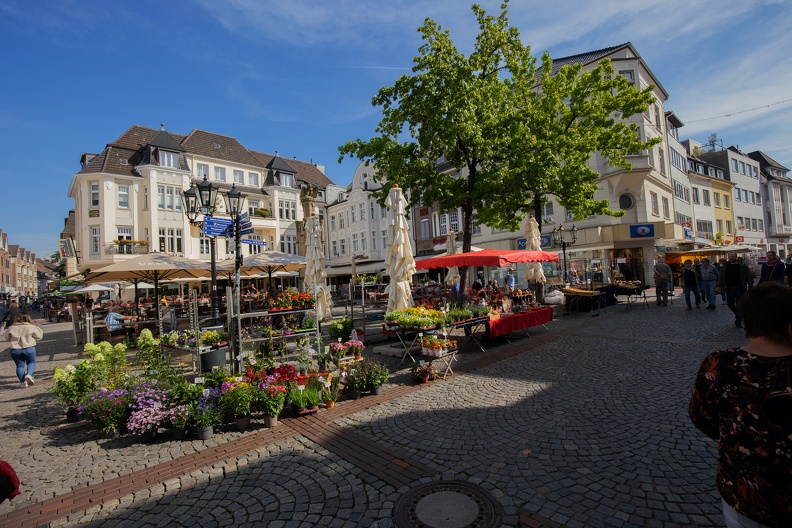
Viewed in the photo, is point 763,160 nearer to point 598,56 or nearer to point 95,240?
point 598,56

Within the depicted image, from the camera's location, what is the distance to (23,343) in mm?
8406

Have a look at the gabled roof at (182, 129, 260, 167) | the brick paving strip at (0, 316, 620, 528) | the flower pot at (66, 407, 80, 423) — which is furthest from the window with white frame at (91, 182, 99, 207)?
the brick paving strip at (0, 316, 620, 528)

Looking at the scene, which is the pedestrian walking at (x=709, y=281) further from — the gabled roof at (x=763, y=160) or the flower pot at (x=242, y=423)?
the gabled roof at (x=763, y=160)

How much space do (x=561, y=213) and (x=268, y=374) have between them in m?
26.1

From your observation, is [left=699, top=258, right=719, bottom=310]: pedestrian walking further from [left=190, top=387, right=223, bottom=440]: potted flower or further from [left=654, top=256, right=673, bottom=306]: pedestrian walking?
[left=190, top=387, right=223, bottom=440]: potted flower

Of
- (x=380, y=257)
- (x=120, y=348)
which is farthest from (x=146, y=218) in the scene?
(x=120, y=348)

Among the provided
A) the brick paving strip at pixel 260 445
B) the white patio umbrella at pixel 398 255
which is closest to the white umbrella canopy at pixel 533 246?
the white patio umbrella at pixel 398 255

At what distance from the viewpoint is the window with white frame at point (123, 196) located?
107 ft

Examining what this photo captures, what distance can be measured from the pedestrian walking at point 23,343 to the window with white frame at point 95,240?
27.9 m

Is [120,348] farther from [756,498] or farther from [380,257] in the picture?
[380,257]

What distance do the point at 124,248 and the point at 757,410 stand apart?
125 feet

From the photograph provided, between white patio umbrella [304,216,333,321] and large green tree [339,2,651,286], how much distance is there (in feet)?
11.6

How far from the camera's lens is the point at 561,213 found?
27.9 meters

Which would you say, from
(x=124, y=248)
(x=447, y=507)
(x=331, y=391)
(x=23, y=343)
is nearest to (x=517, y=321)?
(x=331, y=391)
